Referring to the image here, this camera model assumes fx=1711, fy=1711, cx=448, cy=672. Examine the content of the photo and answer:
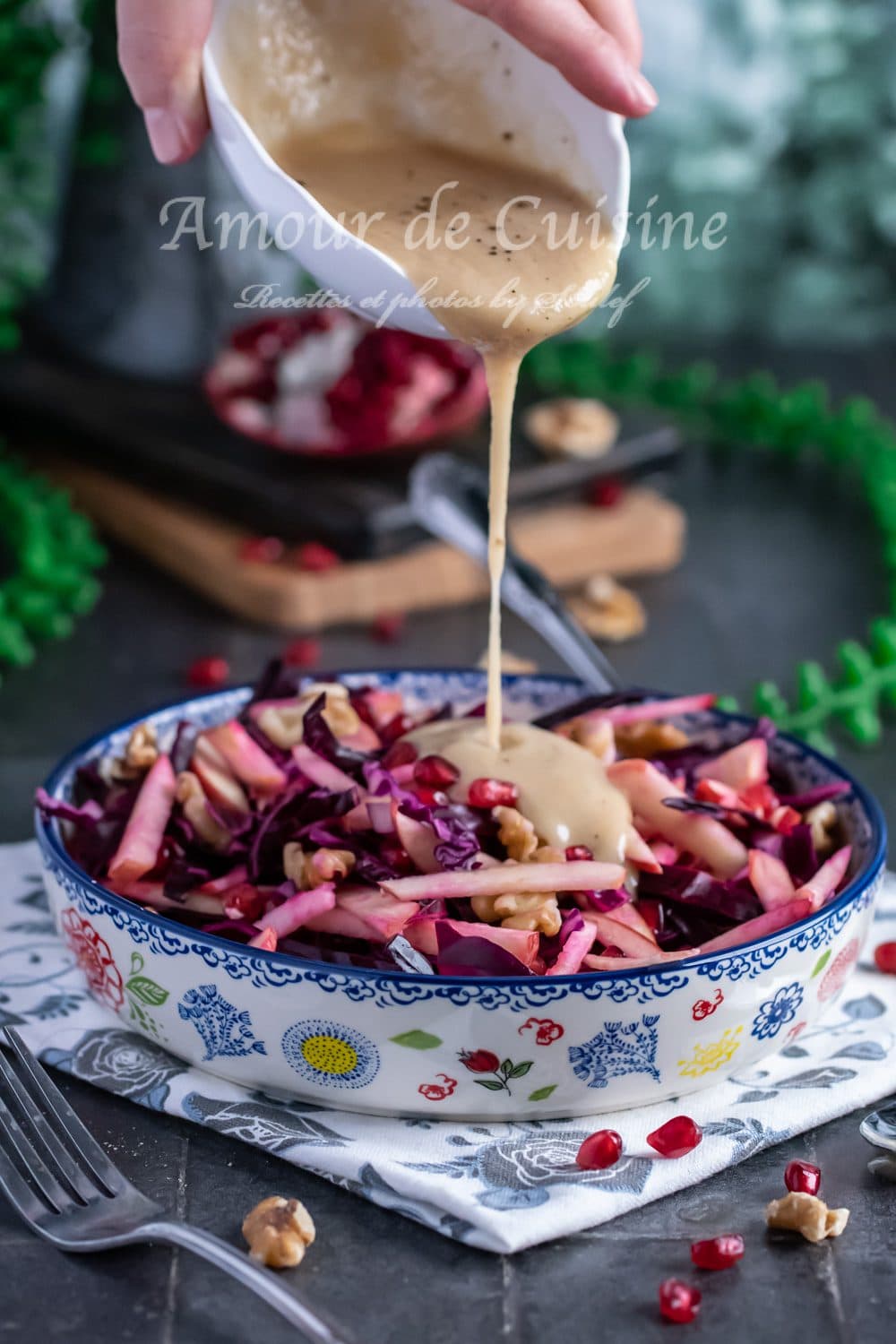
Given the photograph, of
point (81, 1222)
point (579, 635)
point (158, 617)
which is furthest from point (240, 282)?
point (81, 1222)

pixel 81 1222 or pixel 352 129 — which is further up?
pixel 352 129

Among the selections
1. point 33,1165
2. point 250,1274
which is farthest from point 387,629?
point 250,1274

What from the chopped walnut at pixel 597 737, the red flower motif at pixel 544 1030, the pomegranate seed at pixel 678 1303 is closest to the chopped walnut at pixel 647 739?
the chopped walnut at pixel 597 737

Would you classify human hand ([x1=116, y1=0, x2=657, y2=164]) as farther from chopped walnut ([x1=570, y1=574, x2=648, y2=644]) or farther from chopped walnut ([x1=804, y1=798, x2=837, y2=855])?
chopped walnut ([x1=570, y1=574, x2=648, y2=644])

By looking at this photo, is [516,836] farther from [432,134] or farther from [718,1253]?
[432,134]

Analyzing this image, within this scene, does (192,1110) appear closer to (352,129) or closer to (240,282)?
(352,129)

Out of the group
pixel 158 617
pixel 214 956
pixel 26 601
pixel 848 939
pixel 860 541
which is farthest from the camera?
pixel 860 541

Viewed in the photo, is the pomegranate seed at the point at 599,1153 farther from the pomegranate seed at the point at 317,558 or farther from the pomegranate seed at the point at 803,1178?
the pomegranate seed at the point at 317,558
